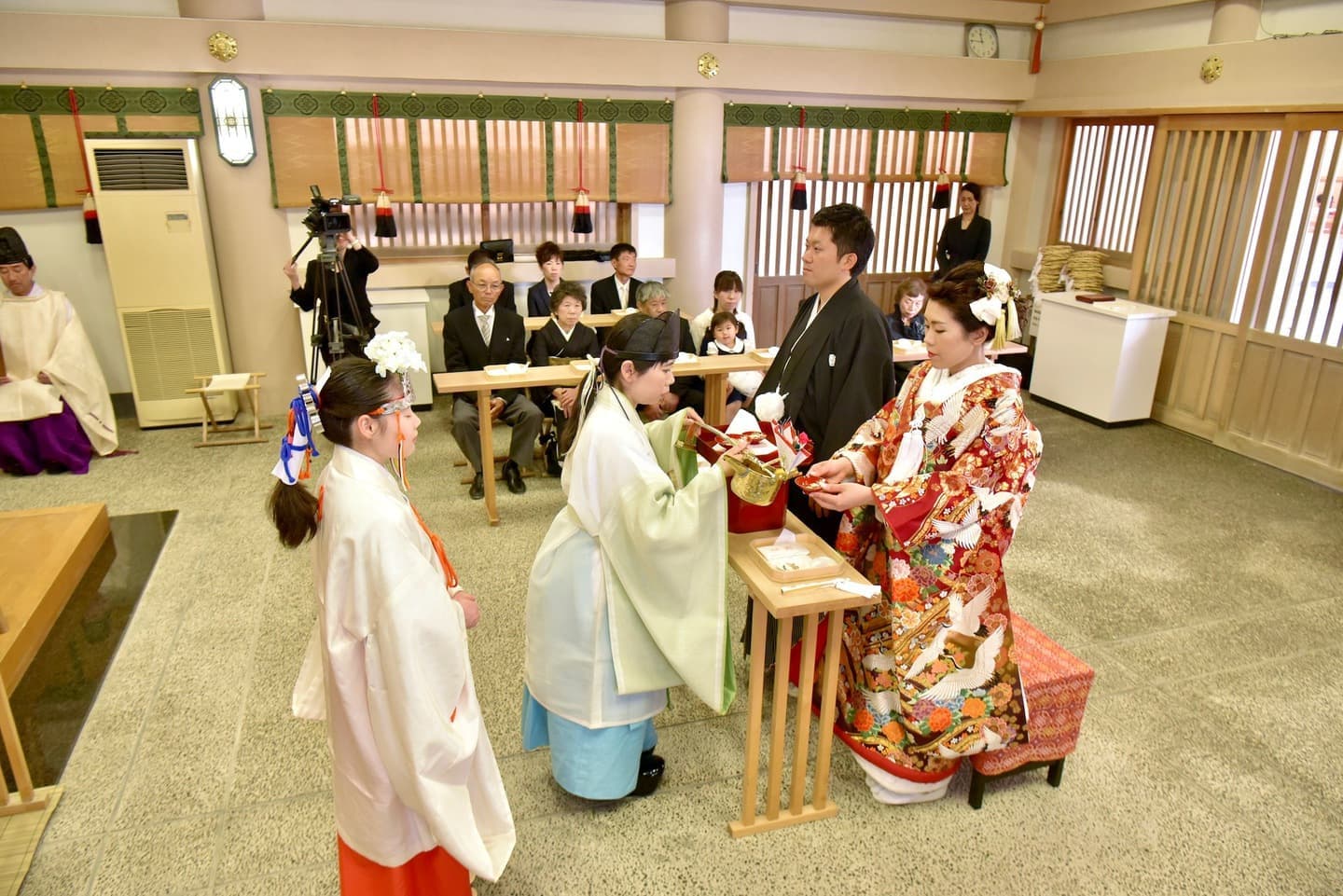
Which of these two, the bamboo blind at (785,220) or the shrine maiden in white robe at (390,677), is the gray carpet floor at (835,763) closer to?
the shrine maiden in white robe at (390,677)

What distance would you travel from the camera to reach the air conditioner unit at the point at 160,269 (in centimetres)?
521

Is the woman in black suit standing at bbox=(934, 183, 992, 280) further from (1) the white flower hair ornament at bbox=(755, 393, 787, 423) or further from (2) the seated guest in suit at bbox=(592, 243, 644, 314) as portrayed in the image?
(1) the white flower hair ornament at bbox=(755, 393, 787, 423)

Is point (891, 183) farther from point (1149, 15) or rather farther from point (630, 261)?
point (630, 261)

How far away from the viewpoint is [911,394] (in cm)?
241

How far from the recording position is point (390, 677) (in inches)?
65.4

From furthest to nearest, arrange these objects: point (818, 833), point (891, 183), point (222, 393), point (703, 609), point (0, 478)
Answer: point (891, 183), point (222, 393), point (0, 478), point (818, 833), point (703, 609)

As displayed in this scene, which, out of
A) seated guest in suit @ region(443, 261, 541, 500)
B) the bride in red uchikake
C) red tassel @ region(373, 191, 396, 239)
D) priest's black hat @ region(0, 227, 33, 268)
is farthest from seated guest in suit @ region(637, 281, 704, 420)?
priest's black hat @ region(0, 227, 33, 268)

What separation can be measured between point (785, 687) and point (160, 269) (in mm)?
5004

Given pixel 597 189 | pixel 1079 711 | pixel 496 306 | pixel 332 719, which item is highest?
pixel 597 189

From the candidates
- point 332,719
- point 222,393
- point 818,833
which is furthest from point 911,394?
point 222,393

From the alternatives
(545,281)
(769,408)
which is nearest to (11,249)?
(545,281)

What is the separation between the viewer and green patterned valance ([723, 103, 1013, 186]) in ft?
21.5

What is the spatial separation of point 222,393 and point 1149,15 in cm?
693

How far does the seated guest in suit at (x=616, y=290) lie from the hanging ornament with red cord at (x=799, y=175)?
1402 mm
